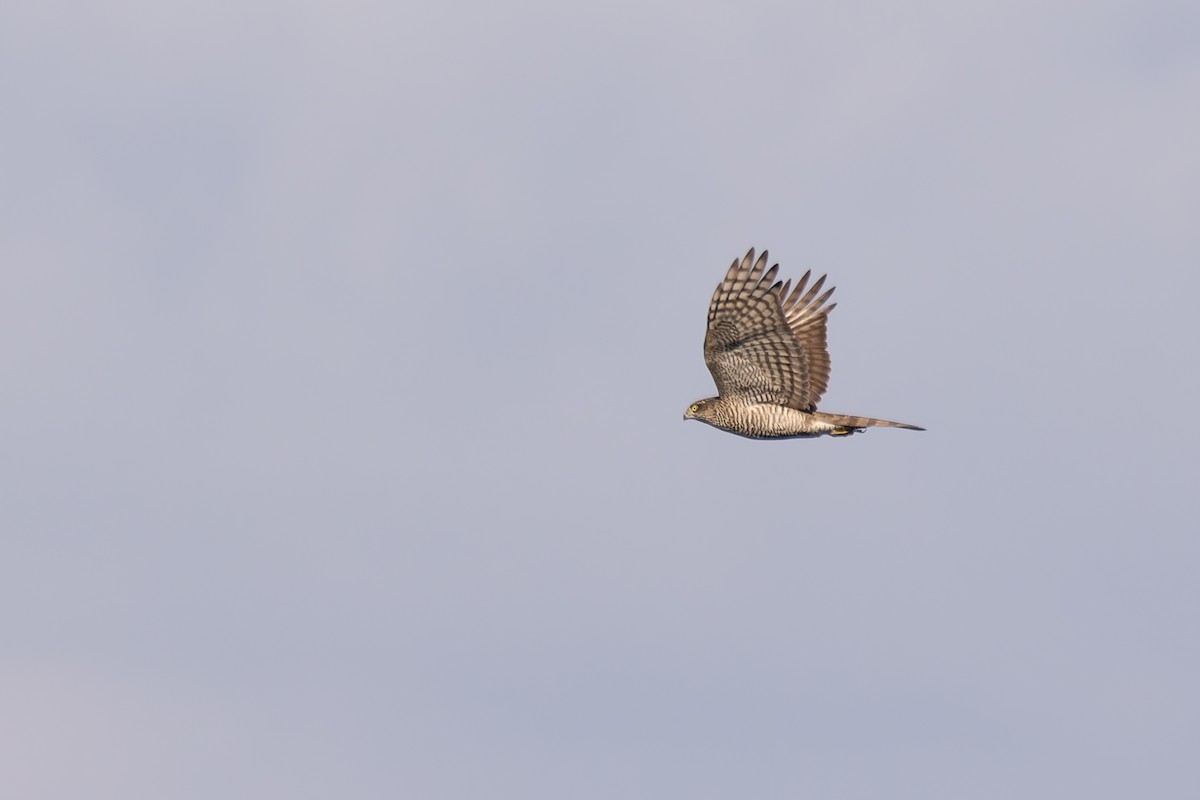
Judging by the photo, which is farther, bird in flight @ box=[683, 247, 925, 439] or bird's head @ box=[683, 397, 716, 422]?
bird's head @ box=[683, 397, 716, 422]

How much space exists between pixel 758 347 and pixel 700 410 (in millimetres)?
2059

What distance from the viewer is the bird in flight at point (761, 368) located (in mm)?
32094

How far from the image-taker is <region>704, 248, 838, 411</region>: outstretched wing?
32.1 meters

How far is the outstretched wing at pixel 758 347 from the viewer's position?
105 feet

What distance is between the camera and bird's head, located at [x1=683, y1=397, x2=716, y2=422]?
113 ft

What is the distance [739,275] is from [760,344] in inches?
53.0

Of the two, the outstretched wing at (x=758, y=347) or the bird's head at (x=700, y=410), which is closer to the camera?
the outstretched wing at (x=758, y=347)

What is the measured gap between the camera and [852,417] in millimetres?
33719

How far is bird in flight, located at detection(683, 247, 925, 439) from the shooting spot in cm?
3209

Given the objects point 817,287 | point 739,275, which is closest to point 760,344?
point 739,275

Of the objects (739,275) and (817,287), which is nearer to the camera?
(739,275)

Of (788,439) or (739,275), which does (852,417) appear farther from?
(739,275)

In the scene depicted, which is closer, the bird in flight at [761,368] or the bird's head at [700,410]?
the bird in flight at [761,368]

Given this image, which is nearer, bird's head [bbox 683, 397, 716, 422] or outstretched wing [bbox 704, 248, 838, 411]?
outstretched wing [bbox 704, 248, 838, 411]
